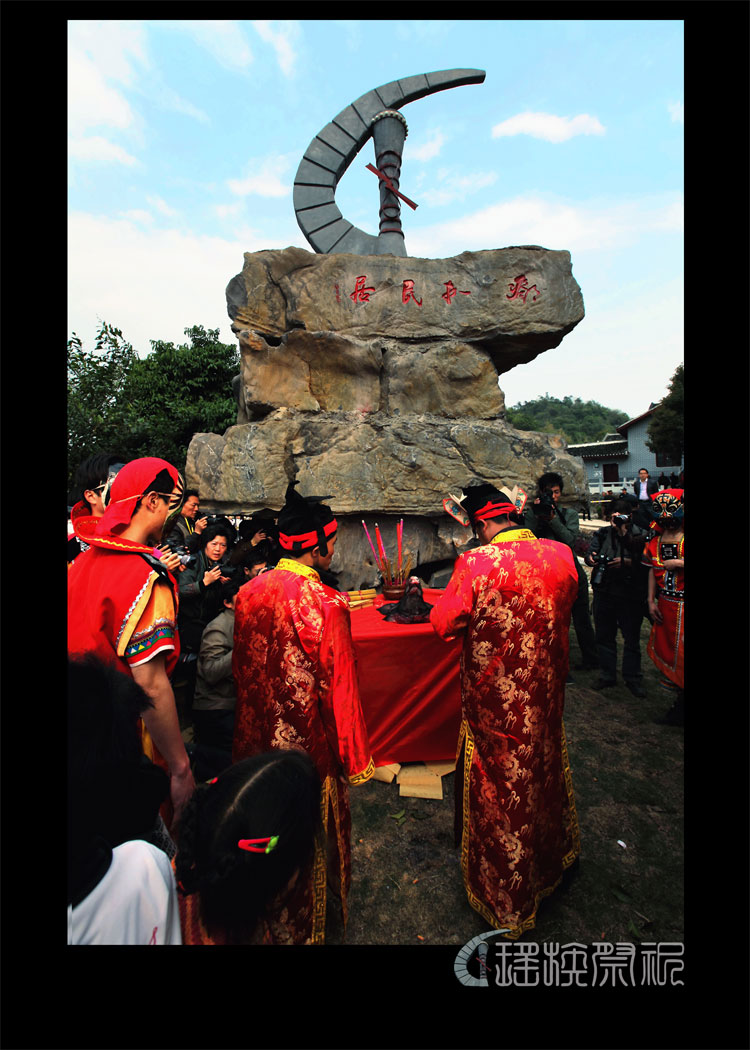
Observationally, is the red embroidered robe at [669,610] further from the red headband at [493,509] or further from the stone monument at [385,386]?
the red headband at [493,509]

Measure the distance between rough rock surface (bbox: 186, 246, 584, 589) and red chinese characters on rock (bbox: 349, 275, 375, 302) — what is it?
0.05 ft

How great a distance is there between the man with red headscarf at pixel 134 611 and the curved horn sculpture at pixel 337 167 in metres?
5.14

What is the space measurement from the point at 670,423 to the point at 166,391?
16.7 meters

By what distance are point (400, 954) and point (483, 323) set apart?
5.50 metres

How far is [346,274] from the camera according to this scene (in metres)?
5.39

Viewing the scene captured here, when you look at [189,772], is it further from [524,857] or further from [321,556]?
[524,857]

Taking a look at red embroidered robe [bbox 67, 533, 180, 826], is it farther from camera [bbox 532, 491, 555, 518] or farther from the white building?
the white building

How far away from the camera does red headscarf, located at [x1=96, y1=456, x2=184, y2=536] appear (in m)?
1.69

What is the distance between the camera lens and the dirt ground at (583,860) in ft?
6.63

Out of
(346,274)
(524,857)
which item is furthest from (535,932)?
(346,274)

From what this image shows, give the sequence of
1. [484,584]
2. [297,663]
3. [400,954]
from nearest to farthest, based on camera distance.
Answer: [400,954] → [297,663] → [484,584]

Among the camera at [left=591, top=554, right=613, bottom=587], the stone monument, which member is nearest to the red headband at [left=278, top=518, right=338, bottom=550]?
the stone monument

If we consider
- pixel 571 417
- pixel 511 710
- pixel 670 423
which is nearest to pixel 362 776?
pixel 511 710

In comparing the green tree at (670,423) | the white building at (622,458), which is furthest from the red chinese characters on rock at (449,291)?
the white building at (622,458)
